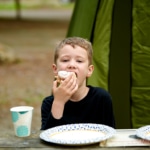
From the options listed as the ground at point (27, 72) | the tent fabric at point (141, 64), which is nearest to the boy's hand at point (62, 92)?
the tent fabric at point (141, 64)

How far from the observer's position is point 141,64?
3373 millimetres

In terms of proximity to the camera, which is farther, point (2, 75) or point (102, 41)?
point (2, 75)

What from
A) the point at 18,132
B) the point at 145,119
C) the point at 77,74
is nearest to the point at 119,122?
the point at 145,119

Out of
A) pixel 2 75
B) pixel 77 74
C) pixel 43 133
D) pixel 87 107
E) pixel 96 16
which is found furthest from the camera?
pixel 2 75

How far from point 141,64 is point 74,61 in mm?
1183

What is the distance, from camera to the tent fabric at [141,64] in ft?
10.9

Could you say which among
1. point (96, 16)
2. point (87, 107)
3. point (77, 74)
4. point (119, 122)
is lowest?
point (119, 122)

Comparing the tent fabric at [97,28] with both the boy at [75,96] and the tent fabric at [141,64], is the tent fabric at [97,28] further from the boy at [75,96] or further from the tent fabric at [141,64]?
the boy at [75,96]

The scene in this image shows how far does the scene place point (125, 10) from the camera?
3385mm

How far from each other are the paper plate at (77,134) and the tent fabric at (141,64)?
4.45 feet

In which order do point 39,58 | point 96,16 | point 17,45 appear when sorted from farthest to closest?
1. point 17,45
2. point 39,58
3. point 96,16

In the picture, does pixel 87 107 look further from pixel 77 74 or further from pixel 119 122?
pixel 119 122

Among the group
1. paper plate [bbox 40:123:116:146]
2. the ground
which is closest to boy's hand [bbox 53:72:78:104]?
paper plate [bbox 40:123:116:146]

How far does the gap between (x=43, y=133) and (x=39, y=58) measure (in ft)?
28.6
